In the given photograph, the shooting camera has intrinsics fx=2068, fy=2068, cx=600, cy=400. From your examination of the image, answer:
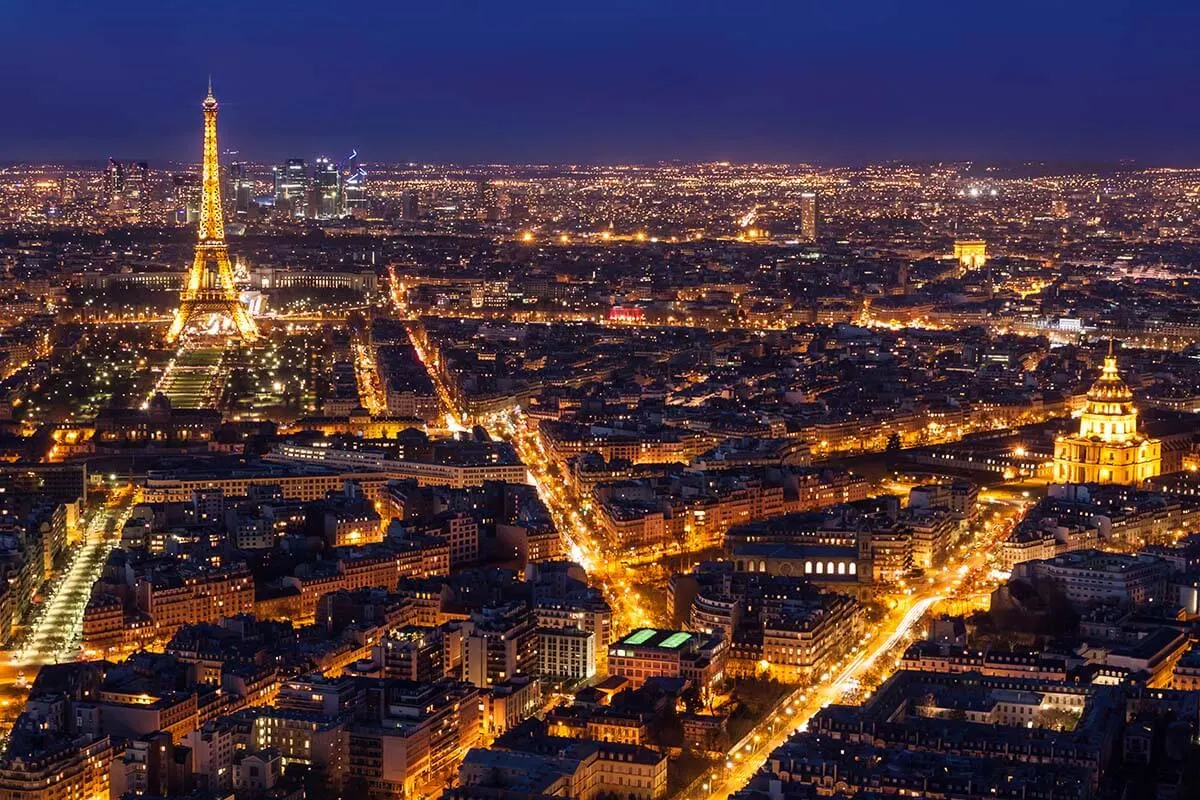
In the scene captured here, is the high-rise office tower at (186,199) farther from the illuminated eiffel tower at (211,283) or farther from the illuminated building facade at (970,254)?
the illuminated eiffel tower at (211,283)

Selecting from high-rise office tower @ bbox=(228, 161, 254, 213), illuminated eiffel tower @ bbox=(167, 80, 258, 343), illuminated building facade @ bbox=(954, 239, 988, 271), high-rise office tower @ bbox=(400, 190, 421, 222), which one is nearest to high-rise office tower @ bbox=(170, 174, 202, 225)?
high-rise office tower @ bbox=(228, 161, 254, 213)

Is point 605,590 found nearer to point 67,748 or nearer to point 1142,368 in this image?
point 67,748

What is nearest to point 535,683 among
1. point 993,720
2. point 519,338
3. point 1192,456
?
point 993,720

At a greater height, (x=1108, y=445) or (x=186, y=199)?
(x=186, y=199)

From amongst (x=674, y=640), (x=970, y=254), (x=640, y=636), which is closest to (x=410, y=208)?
(x=970, y=254)

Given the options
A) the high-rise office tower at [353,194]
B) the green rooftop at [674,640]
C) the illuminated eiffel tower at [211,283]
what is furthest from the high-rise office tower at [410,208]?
the green rooftop at [674,640]

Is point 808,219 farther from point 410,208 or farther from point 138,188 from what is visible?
point 138,188

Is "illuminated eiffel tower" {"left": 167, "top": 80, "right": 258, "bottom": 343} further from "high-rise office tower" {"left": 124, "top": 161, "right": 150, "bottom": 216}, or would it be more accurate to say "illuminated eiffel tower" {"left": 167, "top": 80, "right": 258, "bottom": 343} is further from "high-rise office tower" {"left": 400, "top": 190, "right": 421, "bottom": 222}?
"high-rise office tower" {"left": 400, "top": 190, "right": 421, "bottom": 222}
